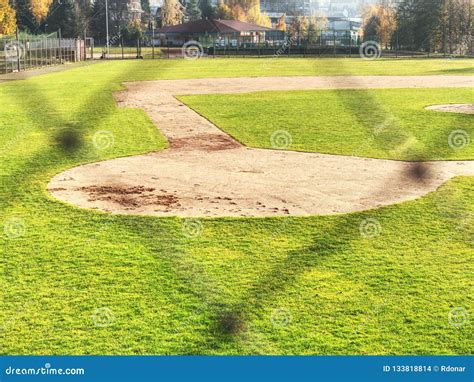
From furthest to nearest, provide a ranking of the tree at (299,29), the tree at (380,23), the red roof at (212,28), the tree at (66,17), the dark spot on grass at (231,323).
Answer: the tree at (299,29) < the tree at (380,23) < the red roof at (212,28) < the tree at (66,17) < the dark spot on grass at (231,323)

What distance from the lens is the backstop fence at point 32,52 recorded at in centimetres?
3331

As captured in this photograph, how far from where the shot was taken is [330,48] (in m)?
67.2

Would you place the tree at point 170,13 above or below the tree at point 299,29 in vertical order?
above

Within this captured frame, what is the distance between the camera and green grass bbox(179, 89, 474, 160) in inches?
453

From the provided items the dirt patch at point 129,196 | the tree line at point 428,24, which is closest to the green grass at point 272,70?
the dirt patch at point 129,196

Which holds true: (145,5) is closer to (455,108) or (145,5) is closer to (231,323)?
(455,108)

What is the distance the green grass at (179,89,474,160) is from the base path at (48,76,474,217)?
0.90 metres

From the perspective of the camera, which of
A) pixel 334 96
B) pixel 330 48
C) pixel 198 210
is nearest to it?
pixel 198 210

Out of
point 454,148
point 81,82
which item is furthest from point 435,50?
point 454,148

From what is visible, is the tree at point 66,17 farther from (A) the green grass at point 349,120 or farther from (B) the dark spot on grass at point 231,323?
(B) the dark spot on grass at point 231,323

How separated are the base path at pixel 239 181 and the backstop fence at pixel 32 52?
23928 millimetres

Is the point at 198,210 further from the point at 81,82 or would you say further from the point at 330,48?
the point at 330,48

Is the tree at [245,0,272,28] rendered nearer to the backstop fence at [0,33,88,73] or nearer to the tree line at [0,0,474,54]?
the tree line at [0,0,474,54]

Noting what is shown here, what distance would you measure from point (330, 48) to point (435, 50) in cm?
1189
